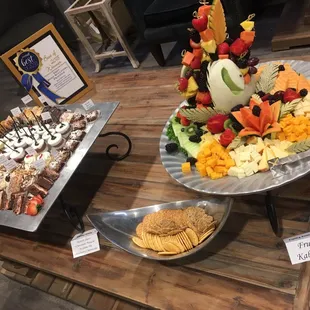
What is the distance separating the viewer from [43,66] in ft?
8.34

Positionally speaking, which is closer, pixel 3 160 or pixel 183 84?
pixel 183 84

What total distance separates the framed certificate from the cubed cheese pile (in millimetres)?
1872

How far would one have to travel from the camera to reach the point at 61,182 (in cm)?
149

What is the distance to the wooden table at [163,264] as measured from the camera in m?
1.13

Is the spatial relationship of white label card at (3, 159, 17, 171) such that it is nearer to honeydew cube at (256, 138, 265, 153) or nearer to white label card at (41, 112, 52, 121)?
white label card at (41, 112, 52, 121)

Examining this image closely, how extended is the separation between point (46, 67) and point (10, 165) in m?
1.12

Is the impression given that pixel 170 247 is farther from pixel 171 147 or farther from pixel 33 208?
pixel 33 208

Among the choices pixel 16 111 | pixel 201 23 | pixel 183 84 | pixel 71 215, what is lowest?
pixel 71 215

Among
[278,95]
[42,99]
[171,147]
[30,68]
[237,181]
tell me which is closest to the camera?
[237,181]

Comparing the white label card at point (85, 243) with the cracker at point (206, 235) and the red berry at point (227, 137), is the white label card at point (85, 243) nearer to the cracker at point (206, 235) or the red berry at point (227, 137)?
the cracker at point (206, 235)

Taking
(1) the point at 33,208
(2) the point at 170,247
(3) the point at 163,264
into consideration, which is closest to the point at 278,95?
(2) the point at 170,247

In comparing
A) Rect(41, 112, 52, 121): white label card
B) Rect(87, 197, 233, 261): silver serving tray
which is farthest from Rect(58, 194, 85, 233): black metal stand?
Rect(41, 112, 52, 121): white label card

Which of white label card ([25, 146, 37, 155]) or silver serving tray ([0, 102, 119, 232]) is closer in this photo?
silver serving tray ([0, 102, 119, 232])

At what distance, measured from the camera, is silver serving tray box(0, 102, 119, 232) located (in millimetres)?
1383
